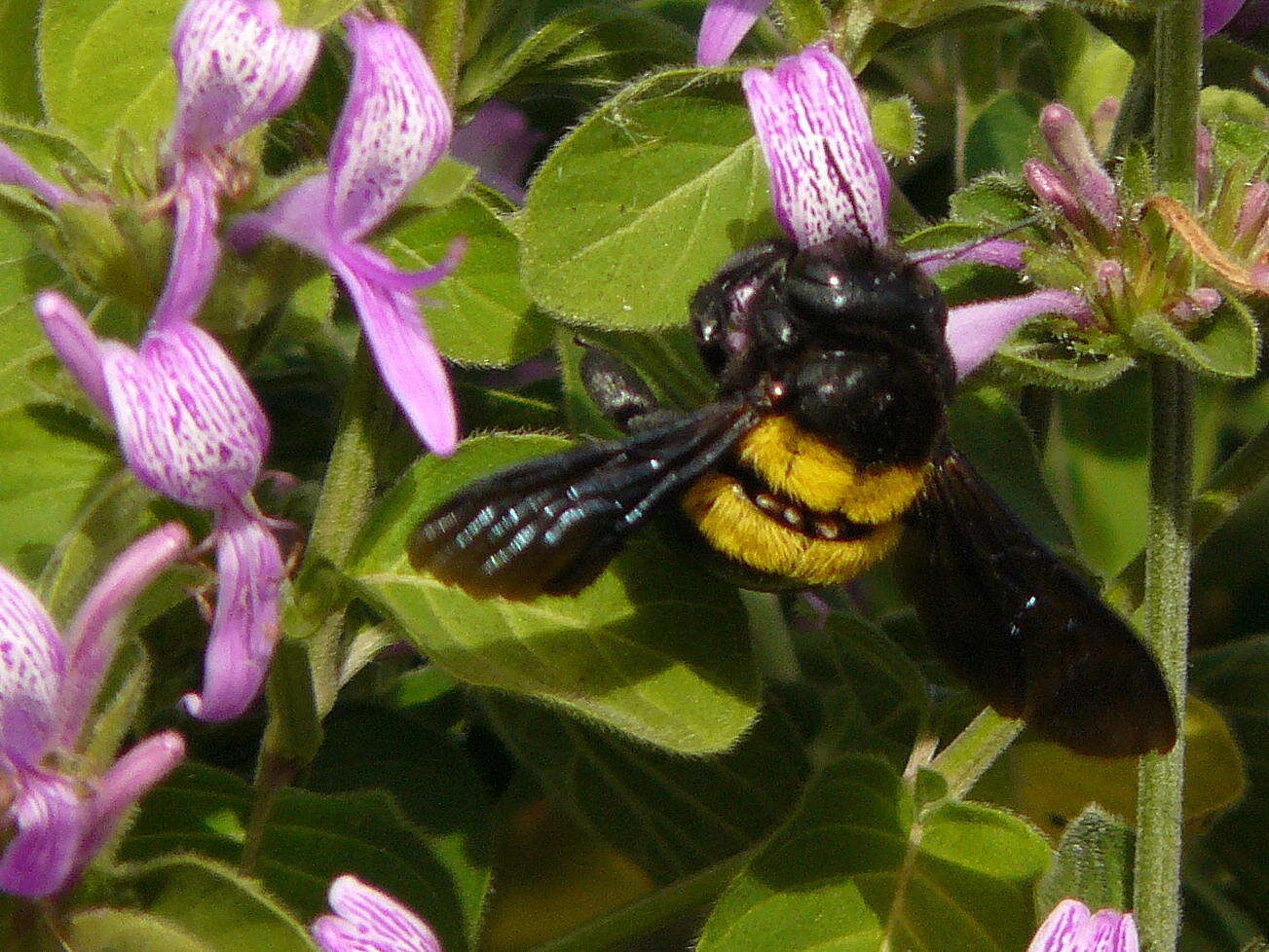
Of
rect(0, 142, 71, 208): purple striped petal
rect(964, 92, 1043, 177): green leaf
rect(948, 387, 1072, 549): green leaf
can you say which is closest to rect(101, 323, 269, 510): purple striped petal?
rect(0, 142, 71, 208): purple striped petal

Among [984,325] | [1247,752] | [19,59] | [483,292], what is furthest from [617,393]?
[1247,752]

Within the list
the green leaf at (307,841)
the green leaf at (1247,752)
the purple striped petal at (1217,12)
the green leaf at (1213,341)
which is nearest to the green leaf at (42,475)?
the green leaf at (307,841)

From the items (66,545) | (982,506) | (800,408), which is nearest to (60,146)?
(66,545)

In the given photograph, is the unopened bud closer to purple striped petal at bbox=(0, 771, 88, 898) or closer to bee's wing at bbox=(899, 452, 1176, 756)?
bee's wing at bbox=(899, 452, 1176, 756)

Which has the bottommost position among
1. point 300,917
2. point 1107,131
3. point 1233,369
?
point 300,917

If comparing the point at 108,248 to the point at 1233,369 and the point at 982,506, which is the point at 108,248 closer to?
the point at 982,506

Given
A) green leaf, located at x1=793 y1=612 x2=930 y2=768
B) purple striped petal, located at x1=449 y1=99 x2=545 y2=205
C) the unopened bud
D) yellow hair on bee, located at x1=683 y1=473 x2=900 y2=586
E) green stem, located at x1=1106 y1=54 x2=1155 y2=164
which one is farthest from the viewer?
purple striped petal, located at x1=449 y1=99 x2=545 y2=205

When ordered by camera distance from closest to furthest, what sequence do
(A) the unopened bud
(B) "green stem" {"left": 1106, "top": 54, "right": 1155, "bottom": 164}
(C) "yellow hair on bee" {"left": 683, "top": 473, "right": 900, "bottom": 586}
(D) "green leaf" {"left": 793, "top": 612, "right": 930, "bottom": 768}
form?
1. (C) "yellow hair on bee" {"left": 683, "top": 473, "right": 900, "bottom": 586}
2. (A) the unopened bud
3. (B) "green stem" {"left": 1106, "top": 54, "right": 1155, "bottom": 164}
4. (D) "green leaf" {"left": 793, "top": 612, "right": 930, "bottom": 768}
